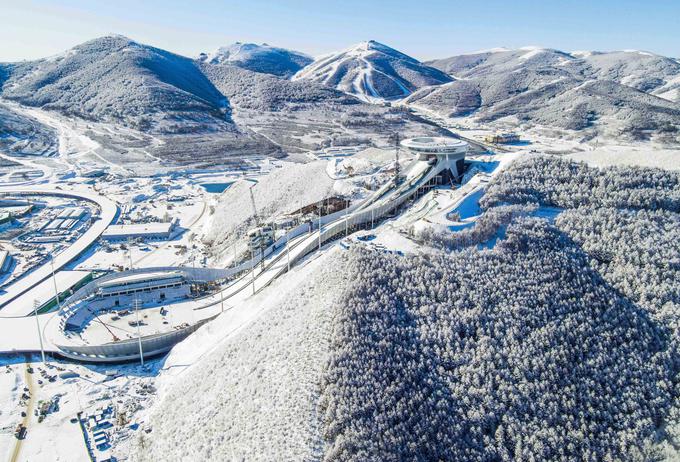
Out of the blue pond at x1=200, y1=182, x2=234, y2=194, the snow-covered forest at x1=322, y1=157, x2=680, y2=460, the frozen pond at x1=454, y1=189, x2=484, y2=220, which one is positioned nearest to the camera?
the snow-covered forest at x1=322, y1=157, x2=680, y2=460

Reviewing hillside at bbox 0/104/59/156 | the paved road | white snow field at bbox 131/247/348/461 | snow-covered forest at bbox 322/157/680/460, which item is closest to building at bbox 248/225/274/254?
white snow field at bbox 131/247/348/461

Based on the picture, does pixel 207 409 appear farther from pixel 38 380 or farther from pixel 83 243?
pixel 83 243

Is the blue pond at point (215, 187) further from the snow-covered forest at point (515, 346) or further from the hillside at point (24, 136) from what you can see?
the snow-covered forest at point (515, 346)

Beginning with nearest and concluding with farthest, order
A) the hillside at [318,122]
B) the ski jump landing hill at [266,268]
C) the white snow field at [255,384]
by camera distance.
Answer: the white snow field at [255,384] < the ski jump landing hill at [266,268] < the hillside at [318,122]

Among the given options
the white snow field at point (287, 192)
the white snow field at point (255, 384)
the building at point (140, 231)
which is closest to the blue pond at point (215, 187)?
the white snow field at point (287, 192)

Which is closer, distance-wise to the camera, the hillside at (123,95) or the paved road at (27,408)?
the paved road at (27,408)

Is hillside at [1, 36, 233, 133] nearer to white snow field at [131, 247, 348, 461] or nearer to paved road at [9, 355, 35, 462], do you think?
paved road at [9, 355, 35, 462]
